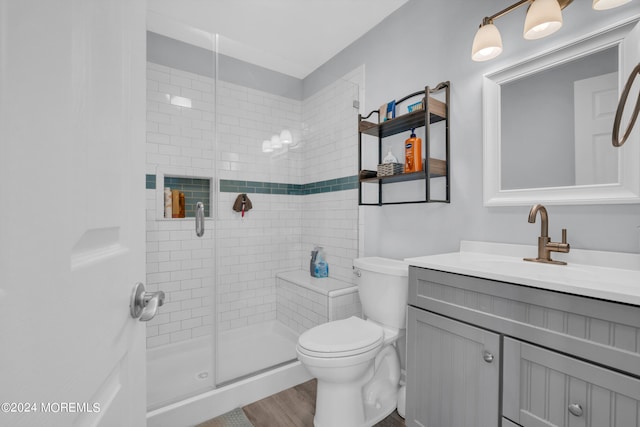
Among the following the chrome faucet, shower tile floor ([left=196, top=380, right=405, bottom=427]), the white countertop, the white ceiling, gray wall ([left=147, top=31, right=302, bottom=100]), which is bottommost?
shower tile floor ([left=196, top=380, right=405, bottom=427])

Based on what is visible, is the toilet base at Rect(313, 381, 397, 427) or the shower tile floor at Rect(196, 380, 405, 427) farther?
the shower tile floor at Rect(196, 380, 405, 427)

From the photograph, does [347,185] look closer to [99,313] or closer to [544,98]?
[544,98]

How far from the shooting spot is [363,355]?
4.72 ft

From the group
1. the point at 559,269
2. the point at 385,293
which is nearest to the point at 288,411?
the point at 385,293

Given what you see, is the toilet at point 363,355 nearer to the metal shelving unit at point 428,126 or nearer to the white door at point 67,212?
the metal shelving unit at point 428,126

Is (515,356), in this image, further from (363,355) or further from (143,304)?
(143,304)

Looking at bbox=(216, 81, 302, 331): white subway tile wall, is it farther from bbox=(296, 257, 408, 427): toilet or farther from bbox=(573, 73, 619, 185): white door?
bbox=(573, 73, 619, 185): white door

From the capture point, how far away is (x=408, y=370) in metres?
1.39

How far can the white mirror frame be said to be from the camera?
44.9 inches

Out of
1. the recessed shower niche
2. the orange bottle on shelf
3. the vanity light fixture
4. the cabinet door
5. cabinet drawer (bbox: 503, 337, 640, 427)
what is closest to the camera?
cabinet drawer (bbox: 503, 337, 640, 427)

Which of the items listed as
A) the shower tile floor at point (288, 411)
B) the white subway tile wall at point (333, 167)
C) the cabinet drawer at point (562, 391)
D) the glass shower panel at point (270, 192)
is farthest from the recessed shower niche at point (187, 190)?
the cabinet drawer at point (562, 391)

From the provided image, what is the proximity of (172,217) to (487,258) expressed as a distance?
209 cm

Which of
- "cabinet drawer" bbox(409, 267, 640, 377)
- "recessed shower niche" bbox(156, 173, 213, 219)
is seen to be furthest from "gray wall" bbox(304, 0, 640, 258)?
"recessed shower niche" bbox(156, 173, 213, 219)

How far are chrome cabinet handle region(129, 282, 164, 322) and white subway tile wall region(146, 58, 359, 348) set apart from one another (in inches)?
64.7
